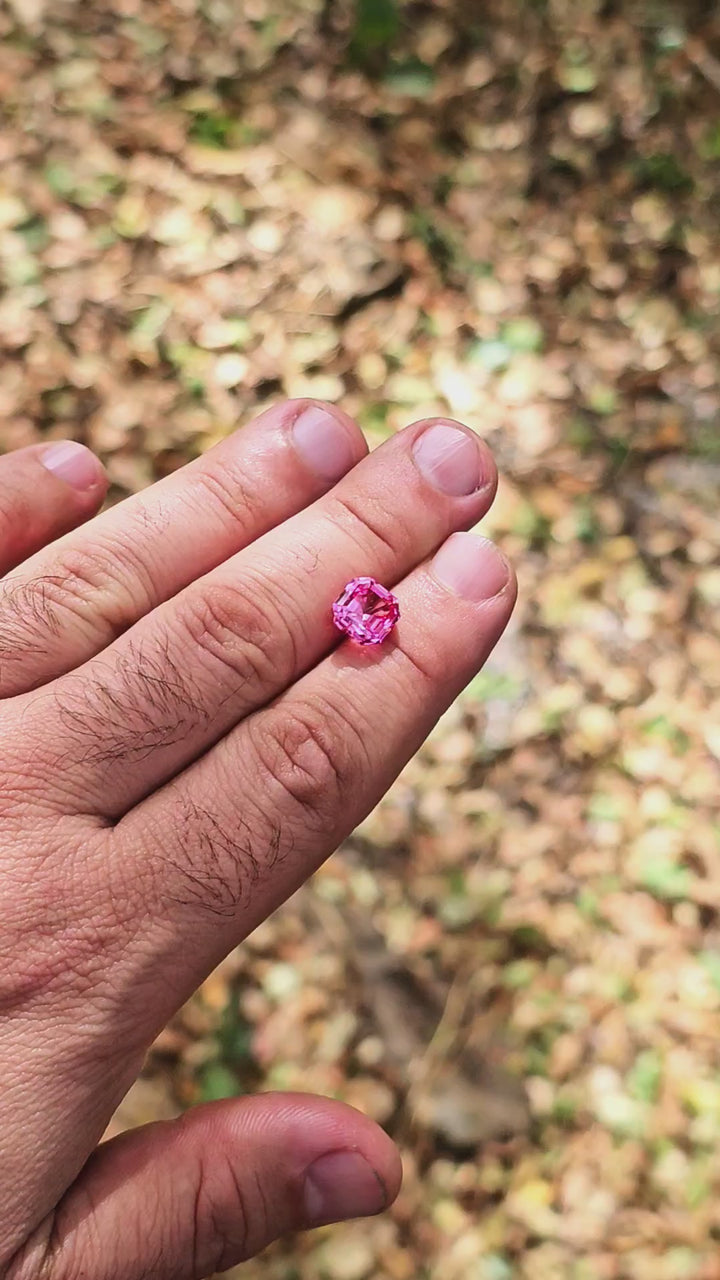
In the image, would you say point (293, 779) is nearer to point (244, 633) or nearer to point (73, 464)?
point (244, 633)

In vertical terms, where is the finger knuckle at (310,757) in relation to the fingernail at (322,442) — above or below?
below

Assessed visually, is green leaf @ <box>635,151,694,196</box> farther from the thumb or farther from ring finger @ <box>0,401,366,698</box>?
the thumb

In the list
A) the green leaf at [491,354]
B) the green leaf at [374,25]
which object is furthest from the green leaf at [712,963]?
the green leaf at [374,25]

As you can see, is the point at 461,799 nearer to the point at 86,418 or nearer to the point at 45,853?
the point at 45,853

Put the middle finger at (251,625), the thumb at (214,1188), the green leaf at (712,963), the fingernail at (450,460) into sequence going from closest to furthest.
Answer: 1. the thumb at (214,1188)
2. the middle finger at (251,625)
3. the fingernail at (450,460)
4. the green leaf at (712,963)

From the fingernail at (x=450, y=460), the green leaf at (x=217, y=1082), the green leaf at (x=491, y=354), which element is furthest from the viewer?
the green leaf at (x=491, y=354)

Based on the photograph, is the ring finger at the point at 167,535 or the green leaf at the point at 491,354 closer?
the ring finger at the point at 167,535

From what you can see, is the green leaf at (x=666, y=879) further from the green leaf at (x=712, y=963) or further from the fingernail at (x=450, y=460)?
the fingernail at (x=450, y=460)

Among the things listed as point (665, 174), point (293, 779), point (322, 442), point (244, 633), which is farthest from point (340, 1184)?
point (665, 174)

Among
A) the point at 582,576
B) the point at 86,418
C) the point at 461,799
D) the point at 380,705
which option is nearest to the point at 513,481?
the point at 582,576

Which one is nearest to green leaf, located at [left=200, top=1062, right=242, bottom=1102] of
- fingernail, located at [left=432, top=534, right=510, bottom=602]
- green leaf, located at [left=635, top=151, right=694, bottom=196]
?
fingernail, located at [left=432, top=534, right=510, bottom=602]
